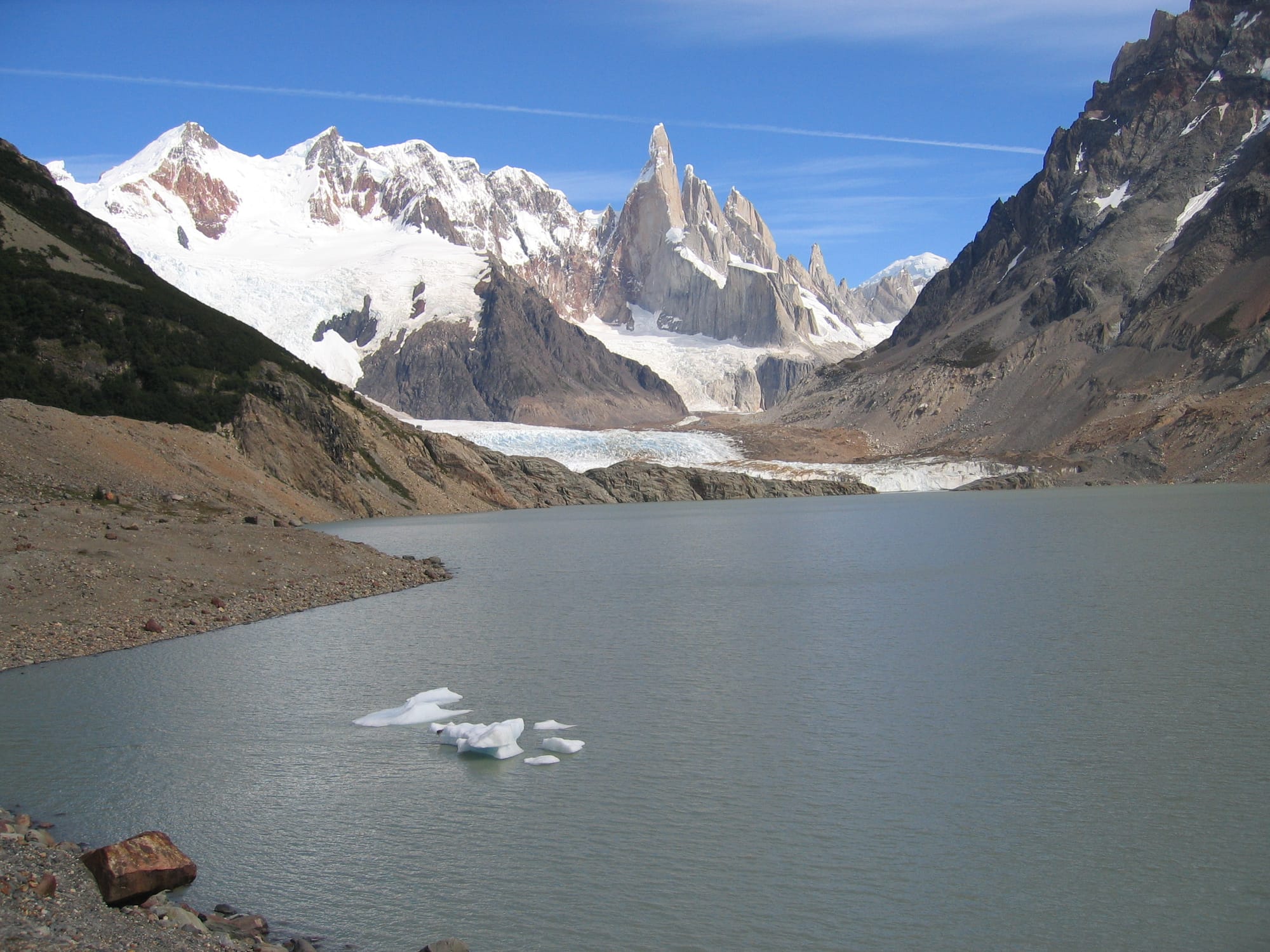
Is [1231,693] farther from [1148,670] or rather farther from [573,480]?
[573,480]

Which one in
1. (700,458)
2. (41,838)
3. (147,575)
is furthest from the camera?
(700,458)

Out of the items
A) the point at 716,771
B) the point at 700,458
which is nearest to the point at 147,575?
the point at 716,771

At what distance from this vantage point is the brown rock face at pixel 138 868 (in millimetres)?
9758

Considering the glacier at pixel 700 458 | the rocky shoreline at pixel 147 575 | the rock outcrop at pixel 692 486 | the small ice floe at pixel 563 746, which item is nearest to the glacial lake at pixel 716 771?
the small ice floe at pixel 563 746

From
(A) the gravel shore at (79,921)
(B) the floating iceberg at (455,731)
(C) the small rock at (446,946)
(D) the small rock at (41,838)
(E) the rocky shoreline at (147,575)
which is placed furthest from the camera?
(E) the rocky shoreline at (147,575)

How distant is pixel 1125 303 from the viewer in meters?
144

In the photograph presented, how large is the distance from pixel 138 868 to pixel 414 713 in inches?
265

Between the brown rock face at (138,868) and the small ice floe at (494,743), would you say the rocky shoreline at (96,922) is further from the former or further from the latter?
the small ice floe at (494,743)

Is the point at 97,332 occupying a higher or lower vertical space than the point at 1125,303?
lower

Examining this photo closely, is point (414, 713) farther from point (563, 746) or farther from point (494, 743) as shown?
point (563, 746)

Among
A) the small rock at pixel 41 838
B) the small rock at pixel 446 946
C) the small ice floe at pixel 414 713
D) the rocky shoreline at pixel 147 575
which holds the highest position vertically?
the rocky shoreline at pixel 147 575

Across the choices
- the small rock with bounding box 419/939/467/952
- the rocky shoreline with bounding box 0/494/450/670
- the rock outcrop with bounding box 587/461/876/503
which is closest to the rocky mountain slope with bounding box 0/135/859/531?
the rocky shoreline with bounding box 0/494/450/670

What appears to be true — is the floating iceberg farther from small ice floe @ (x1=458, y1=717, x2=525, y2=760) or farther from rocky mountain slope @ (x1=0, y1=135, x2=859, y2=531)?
rocky mountain slope @ (x1=0, y1=135, x2=859, y2=531)

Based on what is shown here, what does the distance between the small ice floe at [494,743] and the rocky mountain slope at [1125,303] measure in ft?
317
